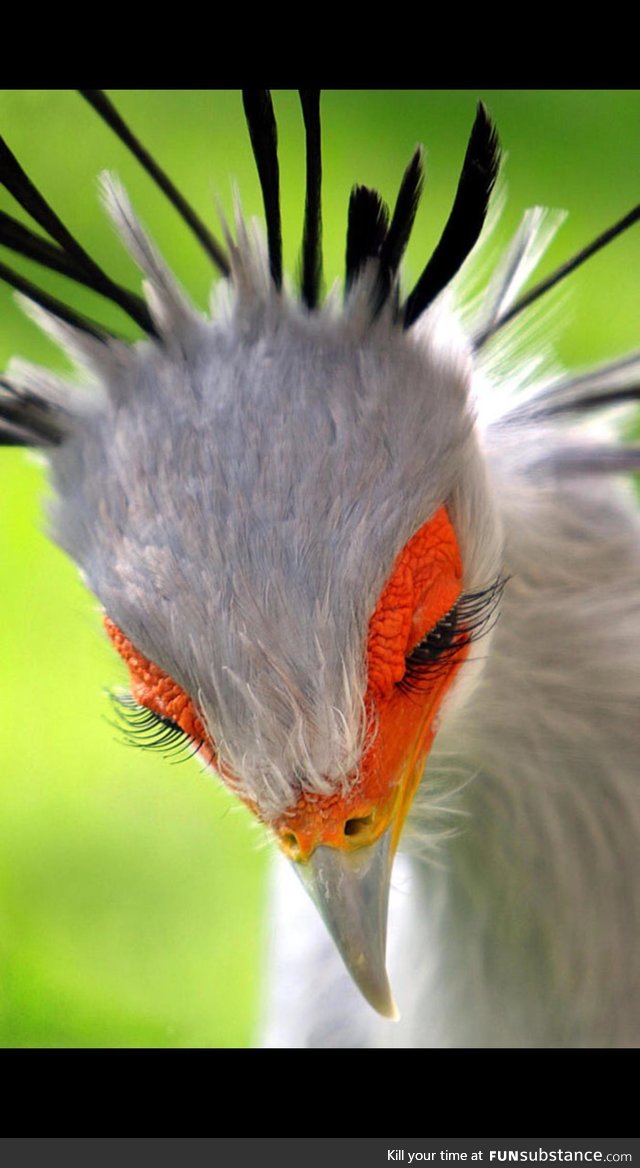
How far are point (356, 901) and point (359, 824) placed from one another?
0.05m

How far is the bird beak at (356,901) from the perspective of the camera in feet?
2.91

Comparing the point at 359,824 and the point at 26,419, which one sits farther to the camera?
the point at 26,419

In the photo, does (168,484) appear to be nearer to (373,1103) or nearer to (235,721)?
(235,721)

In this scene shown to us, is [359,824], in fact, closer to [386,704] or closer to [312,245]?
[386,704]

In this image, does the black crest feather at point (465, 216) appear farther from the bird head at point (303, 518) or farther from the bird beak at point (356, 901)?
the bird beak at point (356, 901)

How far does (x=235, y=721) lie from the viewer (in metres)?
0.89

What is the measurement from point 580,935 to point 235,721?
435 mm

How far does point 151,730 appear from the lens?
3.34 ft

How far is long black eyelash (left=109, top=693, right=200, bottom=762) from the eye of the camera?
98 centimetres

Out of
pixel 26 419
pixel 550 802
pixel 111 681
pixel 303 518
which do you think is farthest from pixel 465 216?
pixel 111 681

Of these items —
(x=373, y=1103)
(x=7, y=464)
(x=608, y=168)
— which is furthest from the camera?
(x=7, y=464)
